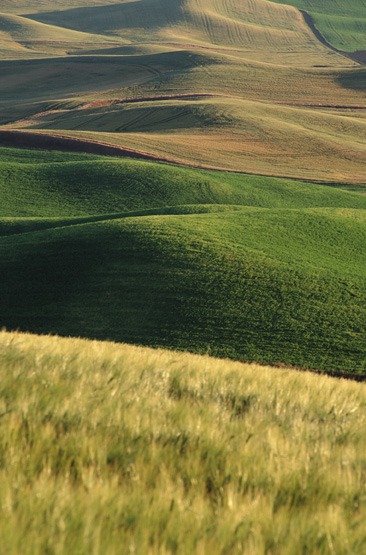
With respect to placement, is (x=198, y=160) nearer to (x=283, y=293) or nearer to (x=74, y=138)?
(x=74, y=138)

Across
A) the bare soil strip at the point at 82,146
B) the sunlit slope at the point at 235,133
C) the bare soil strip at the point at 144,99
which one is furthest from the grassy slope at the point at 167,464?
the bare soil strip at the point at 144,99

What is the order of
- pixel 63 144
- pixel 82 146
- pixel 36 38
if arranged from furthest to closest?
pixel 36 38 < pixel 63 144 < pixel 82 146

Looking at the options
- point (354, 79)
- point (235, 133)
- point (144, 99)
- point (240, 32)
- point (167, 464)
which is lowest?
point (240, 32)

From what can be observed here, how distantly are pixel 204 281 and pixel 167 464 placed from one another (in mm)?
26138

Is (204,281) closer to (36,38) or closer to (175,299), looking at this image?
Result: (175,299)

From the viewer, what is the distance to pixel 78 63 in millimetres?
129125

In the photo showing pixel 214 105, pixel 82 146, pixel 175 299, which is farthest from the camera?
pixel 214 105

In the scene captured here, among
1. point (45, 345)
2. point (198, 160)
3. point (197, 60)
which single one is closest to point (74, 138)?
point (198, 160)

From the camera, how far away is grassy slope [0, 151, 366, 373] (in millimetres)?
26031

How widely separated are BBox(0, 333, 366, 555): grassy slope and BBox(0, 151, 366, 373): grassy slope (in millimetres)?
17873

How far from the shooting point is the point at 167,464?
4188 mm

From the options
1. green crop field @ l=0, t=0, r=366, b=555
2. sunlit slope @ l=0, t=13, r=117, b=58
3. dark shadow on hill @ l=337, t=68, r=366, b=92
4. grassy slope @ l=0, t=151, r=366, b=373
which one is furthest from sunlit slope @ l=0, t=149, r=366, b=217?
sunlit slope @ l=0, t=13, r=117, b=58

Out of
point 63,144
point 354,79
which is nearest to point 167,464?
point 63,144

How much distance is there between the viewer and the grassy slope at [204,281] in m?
26.0
